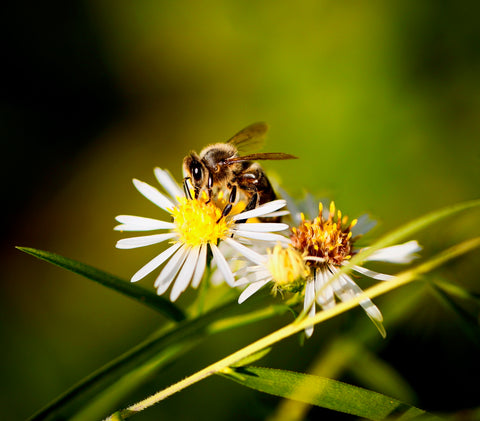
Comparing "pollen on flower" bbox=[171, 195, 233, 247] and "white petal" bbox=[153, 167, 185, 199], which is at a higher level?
"white petal" bbox=[153, 167, 185, 199]

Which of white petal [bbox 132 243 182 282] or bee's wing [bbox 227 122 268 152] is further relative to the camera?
bee's wing [bbox 227 122 268 152]

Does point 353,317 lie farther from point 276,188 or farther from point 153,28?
point 153,28

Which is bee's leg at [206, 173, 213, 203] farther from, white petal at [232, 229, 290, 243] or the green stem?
the green stem

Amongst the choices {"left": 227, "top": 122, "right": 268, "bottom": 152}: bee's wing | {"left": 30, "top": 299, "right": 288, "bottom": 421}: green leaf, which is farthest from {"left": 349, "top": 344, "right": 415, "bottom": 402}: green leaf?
{"left": 227, "top": 122, "right": 268, "bottom": 152}: bee's wing

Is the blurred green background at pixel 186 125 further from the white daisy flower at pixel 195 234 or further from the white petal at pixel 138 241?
the white petal at pixel 138 241

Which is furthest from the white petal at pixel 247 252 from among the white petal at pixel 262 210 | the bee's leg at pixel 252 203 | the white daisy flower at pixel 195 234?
the bee's leg at pixel 252 203

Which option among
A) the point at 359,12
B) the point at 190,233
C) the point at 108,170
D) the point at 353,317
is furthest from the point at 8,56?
the point at 353,317

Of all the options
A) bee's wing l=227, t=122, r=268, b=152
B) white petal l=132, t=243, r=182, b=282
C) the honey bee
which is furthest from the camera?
bee's wing l=227, t=122, r=268, b=152
